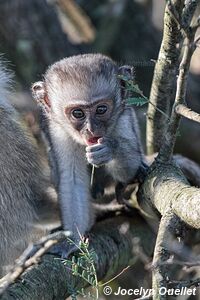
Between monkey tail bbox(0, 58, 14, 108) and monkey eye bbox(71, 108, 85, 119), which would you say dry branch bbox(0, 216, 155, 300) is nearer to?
monkey eye bbox(71, 108, 85, 119)

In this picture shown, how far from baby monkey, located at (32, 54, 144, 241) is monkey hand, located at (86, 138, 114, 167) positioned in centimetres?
4

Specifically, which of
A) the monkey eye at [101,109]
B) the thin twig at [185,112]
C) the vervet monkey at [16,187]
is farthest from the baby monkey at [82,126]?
the thin twig at [185,112]

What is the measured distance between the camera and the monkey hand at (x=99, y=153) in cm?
401

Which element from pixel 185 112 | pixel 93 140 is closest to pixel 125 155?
pixel 93 140

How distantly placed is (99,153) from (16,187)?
0.60 meters

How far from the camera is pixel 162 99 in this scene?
4117 mm

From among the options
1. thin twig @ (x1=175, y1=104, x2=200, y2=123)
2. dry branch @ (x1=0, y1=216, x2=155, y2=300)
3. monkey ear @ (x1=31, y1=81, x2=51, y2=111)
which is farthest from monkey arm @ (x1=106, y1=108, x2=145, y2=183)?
thin twig @ (x1=175, y1=104, x2=200, y2=123)

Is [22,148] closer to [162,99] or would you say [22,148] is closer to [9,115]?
[9,115]

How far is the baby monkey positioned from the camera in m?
4.20

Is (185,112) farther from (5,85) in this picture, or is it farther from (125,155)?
(5,85)

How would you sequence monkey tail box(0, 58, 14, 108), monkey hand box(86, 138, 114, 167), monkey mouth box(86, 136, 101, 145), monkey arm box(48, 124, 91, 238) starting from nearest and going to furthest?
monkey hand box(86, 138, 114, 167) → monkey mouth box(86, 136, 101, 145) → monkey arm box(48, 124, 91, 238) → monkey tail box(0, 58, 14, 108)

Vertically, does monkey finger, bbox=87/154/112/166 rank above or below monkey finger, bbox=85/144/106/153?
below

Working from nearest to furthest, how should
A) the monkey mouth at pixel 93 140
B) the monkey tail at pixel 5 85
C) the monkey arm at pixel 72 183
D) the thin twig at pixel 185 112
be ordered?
1. the thin twig at pixel 185 112
2. the monkey mouth at pixel 93 140
3. the monkey arm at pixel 72 183
4. the monkey tail at pixel 5 85

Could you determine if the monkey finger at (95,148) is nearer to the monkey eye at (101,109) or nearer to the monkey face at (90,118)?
the monkey face at (90,118)
